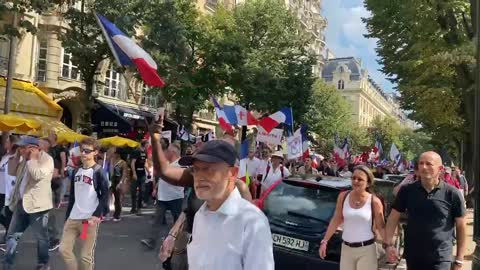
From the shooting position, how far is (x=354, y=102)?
12475cm

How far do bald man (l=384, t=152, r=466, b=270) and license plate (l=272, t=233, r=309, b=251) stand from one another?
6.32 ft

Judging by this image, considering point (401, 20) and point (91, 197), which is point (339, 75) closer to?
point (401, 20)

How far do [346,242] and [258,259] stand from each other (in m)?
3.38

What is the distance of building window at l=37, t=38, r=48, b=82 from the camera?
2786cm

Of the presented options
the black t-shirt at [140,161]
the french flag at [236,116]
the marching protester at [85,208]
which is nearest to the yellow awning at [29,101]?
the black t-shirt at [140,161]

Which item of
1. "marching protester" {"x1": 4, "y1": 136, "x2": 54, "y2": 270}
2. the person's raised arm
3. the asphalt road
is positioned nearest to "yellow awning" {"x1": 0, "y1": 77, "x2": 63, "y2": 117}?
the asphalt road

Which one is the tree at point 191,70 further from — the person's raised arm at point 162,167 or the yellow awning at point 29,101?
the person's raised arm at point 162,167

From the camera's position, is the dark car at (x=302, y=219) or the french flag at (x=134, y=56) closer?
the french flag at (x=134, y=56)

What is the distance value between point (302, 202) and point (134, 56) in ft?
9.91

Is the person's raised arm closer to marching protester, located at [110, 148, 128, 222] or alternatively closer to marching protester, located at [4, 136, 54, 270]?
marching protester, located at [4, 136, 54, 270]

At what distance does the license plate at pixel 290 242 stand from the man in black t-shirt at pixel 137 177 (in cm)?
800

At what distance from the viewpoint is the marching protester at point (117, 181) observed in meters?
13.1

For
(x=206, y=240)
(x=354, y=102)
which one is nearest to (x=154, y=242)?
(x=206, y=240)

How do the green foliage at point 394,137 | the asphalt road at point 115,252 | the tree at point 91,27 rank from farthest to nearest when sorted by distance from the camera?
the green foliage at point 394,137
the tree at point 91,27
the asphalt road at point 115,252
